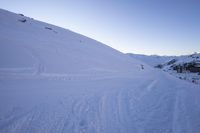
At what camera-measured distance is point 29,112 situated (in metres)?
7.75

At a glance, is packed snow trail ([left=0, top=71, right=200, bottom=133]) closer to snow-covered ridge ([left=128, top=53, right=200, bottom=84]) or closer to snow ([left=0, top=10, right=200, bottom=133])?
snow ([left=0, top=10, right=200, bottom=133])

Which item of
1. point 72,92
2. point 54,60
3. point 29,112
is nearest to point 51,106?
point 29,112

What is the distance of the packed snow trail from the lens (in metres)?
7.00

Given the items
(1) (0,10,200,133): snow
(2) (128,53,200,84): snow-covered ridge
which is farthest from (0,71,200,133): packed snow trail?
(2) (128,53,200,84): snow-covered ridge

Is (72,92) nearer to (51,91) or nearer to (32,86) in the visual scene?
(51,91)

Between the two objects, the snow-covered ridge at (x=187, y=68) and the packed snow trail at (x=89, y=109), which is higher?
the snow-covered ridge at (x=187, y=68)

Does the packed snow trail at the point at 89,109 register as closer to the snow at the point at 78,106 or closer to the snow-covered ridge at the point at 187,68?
the snow at the point at 78,106

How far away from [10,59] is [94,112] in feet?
33.0

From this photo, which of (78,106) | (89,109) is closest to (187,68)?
(89,109)

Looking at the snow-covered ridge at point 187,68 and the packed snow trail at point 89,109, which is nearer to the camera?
the packed snow trail at point 89,109

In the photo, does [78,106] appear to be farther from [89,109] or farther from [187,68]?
[187,68]

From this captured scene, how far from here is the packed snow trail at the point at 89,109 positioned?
7.00m

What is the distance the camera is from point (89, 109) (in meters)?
8.71

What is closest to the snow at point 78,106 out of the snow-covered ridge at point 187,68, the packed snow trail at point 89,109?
the packed snow trail at point 89,109
